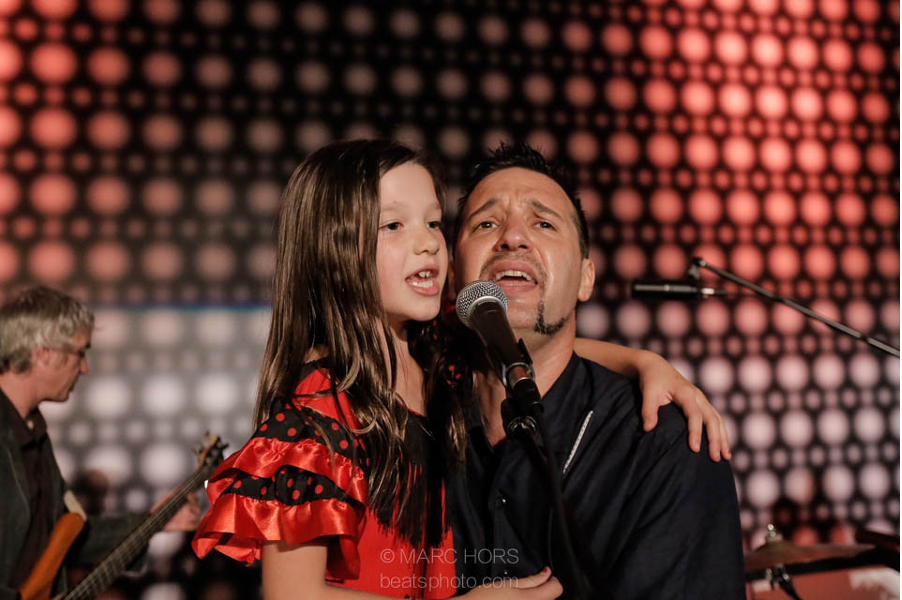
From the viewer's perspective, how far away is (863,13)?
13.7 feet

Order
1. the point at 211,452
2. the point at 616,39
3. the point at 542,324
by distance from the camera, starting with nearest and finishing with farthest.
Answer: the point at 542,324
the point at 211,452
the point at 616,39

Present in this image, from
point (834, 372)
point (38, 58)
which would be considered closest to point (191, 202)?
point (38, 58)

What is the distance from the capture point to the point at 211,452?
2865mm

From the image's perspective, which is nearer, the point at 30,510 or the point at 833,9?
the point at 30,510

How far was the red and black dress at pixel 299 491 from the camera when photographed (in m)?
1.26

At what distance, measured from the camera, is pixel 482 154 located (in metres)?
3.55

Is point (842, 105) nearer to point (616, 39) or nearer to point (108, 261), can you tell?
point (616, 39)

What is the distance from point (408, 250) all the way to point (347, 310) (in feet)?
0.63

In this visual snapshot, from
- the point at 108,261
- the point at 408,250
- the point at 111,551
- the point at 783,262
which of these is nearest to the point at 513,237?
the point at 408,250

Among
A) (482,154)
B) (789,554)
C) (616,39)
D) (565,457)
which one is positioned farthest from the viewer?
(616,39)

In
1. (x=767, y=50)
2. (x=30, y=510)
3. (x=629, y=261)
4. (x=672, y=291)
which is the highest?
(x=767, y=50)

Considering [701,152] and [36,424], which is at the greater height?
[701,152]

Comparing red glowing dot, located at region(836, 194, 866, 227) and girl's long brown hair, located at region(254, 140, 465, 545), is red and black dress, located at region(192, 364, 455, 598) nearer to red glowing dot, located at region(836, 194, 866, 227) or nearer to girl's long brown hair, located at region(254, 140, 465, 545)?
girl's long brown hair, located at region(254, 140, 465, 545)

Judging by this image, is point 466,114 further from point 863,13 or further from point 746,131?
point 863,13
